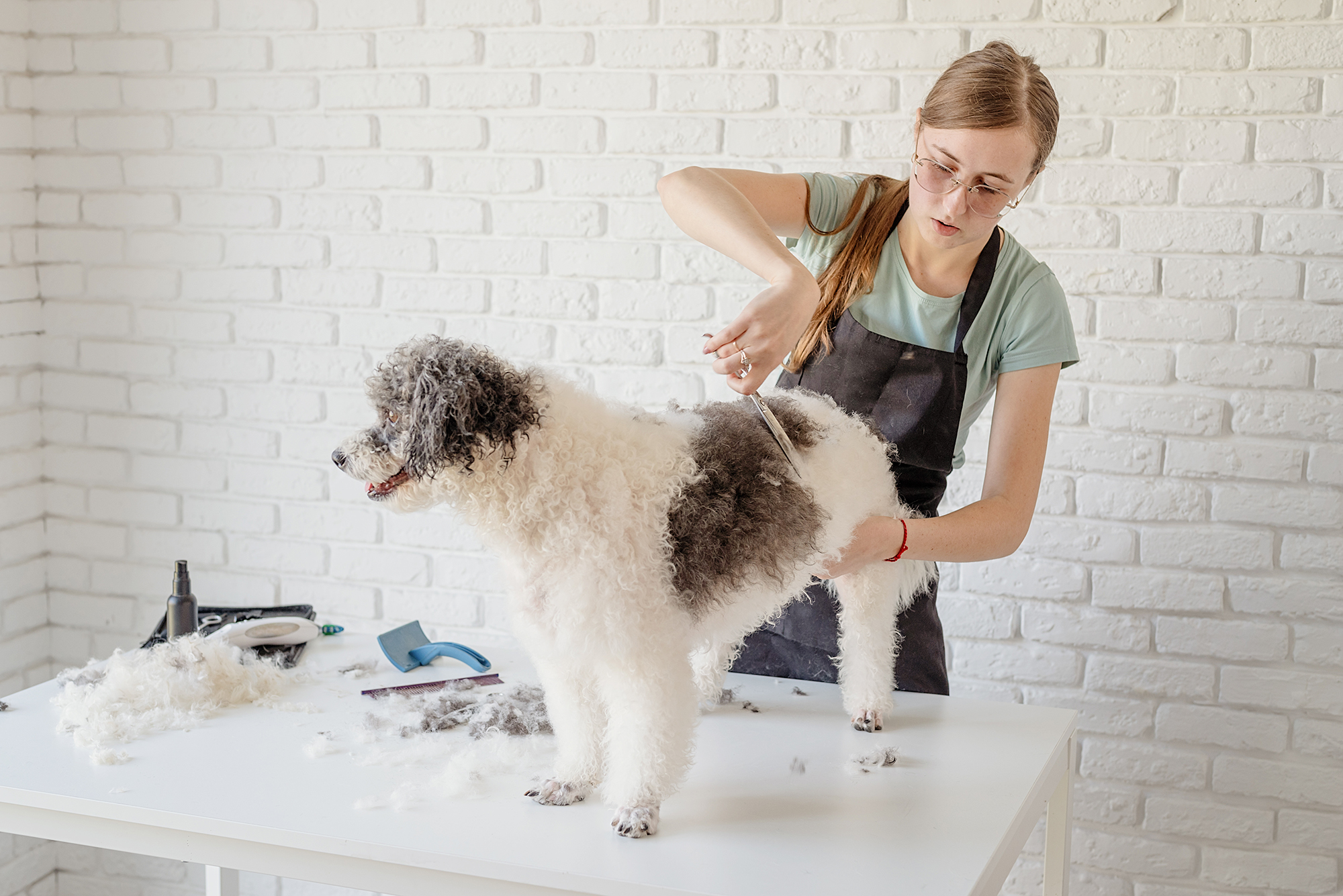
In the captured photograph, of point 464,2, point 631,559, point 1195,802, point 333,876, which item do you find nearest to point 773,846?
point 631,559

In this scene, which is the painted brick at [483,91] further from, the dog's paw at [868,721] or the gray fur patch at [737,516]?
the dog's paw at [868,721]

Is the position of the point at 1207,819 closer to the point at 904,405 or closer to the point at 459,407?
the point at 904,405

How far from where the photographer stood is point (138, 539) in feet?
9.70

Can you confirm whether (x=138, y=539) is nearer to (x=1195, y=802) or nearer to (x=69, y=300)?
(x=69, y=300)

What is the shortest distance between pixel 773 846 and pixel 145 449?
2.33m

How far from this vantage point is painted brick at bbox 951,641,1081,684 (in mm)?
2383

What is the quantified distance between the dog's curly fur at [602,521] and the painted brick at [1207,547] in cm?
123

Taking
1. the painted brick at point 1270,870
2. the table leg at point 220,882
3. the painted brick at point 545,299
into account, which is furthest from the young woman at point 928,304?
the table leg at point 220,882

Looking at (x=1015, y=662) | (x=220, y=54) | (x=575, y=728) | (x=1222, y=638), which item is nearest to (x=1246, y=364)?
(x=1222, y=638)

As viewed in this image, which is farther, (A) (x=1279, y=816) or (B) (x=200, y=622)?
(A) (x=1279, y=816)

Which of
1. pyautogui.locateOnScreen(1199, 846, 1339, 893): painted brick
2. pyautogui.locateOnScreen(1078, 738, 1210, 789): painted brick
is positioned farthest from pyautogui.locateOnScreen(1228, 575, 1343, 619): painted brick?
pyautogui.locateOnScreen(1199, 846, 1339, 893): painted brick

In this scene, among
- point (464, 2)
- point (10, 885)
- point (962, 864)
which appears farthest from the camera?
point (10, 885)

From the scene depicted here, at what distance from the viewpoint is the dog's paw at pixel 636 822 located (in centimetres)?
125

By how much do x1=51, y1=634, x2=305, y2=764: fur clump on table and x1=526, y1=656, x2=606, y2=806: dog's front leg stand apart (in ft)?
1.68
